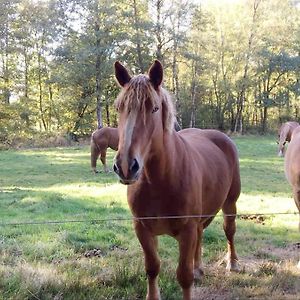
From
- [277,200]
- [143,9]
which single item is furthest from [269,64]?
[277,200]

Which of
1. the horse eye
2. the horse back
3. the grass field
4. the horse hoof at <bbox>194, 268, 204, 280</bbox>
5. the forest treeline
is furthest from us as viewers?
the forest treeline

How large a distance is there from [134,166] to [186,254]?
114 centimetres

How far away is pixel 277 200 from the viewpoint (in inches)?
336

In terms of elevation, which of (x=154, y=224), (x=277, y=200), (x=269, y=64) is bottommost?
(x=277, y=200)

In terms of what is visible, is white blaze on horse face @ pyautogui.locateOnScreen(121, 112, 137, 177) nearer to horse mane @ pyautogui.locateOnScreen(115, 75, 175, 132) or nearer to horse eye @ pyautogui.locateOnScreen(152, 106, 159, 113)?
horse mane @ pyautogui.locateOnScreen(115, 75, 175, 132)

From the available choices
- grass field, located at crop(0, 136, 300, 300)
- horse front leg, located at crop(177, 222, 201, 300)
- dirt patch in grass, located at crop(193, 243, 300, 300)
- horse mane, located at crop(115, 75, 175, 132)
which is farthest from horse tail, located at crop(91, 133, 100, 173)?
horse mane, located at crop(115, 75, 175, 132)

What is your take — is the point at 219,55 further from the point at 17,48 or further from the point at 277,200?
the point at 277,200

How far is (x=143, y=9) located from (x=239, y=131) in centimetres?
1307

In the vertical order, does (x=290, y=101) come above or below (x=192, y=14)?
below

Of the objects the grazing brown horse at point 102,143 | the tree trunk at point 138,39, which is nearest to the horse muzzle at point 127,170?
the grazing brown horse at point 102,143

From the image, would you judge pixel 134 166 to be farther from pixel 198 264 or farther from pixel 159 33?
pixel 159 33

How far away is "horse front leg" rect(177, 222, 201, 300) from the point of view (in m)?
3.16

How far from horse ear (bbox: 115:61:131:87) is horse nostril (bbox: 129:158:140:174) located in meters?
0.74

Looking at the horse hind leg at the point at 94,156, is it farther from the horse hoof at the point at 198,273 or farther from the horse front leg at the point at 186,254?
the horse front leg at the point at 186,254
